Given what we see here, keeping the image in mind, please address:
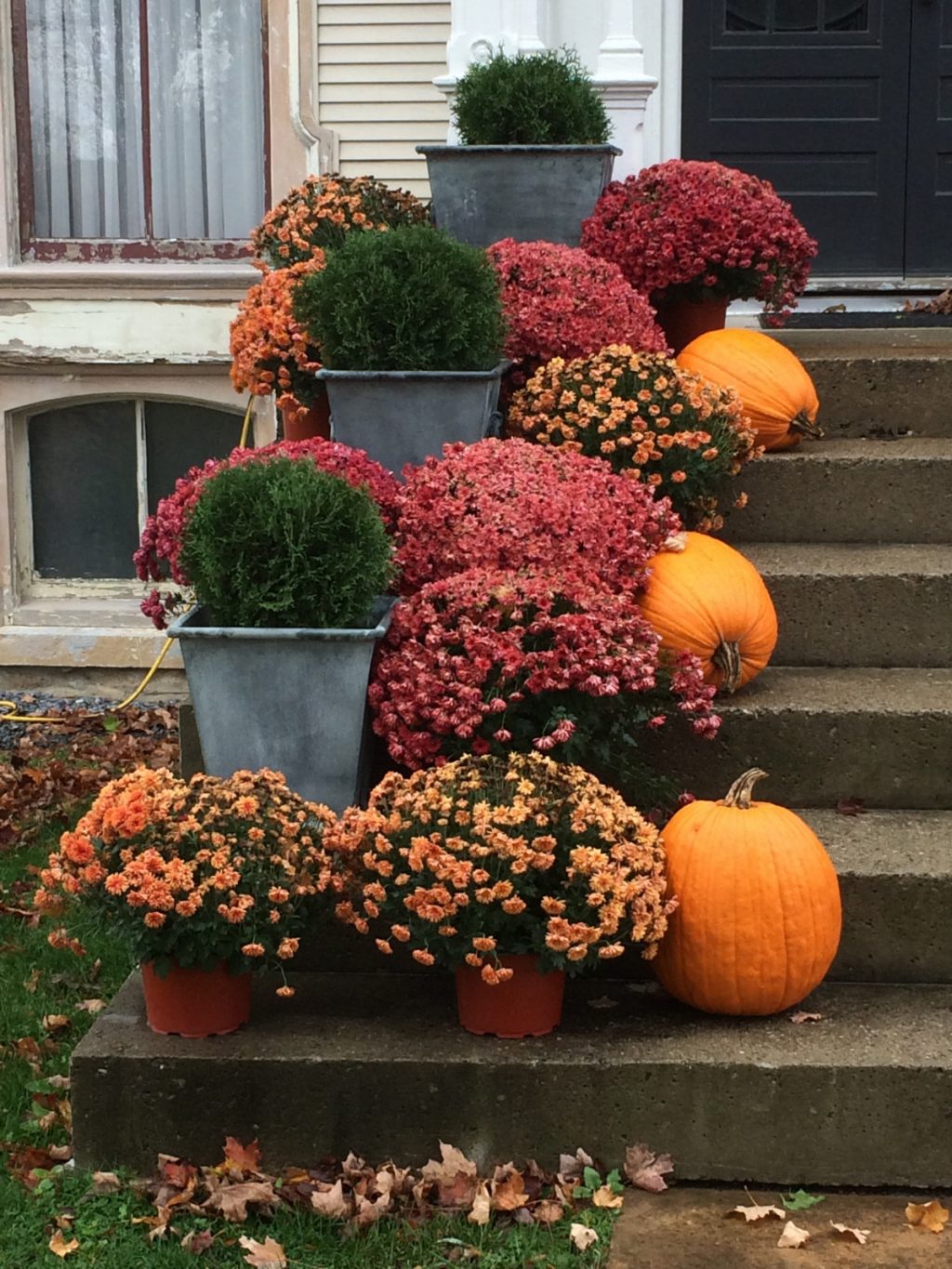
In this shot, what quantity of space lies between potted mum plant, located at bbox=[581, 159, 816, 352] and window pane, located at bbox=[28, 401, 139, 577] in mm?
3411

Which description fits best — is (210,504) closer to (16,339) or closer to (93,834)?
(93,834)

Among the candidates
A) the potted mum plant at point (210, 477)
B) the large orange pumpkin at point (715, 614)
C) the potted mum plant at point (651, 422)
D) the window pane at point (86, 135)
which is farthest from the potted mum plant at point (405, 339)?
the window pane at point (86, 135)

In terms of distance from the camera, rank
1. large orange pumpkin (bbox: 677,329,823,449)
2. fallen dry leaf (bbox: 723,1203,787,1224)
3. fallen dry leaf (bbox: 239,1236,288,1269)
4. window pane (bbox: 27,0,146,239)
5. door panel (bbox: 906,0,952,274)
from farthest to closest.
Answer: window pane (bbox: 27,0,146,239) < door panel (bbox: 906,0,952,274) < large orange pumpkin (bbox: 677,329,823,449) < fallen dry leaf (bbox: 723,1203,787,1224) < fallen dry leaf (bbox: 239,1236,288,1269)

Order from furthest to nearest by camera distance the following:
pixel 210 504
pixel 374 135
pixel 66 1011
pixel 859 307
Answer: pixel 374 135 → pixel 859 307 → pixel 66 1011 → pixel 210 504

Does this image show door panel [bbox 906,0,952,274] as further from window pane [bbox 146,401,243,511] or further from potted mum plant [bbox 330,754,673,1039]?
potted mum plant [bbox 330,754,673,1039]

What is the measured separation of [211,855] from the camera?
125 inches

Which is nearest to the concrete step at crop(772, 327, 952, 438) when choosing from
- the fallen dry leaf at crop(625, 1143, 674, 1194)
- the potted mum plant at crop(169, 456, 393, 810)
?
the potted mum plant at crop(169, 456, 393, 810)

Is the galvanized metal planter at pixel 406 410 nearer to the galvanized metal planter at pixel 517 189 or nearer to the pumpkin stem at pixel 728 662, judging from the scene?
the pumpkin stem at pixel 728 662

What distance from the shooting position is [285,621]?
3.59 meters

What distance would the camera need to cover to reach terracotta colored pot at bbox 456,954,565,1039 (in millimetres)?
3254

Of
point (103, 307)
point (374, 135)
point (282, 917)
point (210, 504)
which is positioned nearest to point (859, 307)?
point (374, 135)

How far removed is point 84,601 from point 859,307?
12.7 feet

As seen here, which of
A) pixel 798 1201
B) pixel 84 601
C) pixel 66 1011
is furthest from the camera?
pixel 84 601

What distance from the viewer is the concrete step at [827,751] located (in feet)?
12.7
